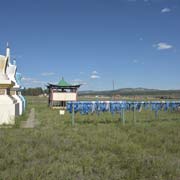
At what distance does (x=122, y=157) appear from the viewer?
761 cm

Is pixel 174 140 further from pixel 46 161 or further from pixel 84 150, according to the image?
pixel 46 161

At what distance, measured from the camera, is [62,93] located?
1248 inches

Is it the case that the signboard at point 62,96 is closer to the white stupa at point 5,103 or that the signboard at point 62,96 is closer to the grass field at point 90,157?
the white stupa at point 5,103

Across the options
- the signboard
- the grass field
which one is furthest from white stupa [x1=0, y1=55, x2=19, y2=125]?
the signboard

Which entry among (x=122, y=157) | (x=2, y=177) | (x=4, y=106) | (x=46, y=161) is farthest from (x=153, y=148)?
(x=4, y=106)

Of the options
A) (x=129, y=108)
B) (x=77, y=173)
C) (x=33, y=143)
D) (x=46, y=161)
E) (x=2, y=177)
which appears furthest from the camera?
(x=129, y=108)

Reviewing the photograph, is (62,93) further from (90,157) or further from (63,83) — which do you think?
(90,157)

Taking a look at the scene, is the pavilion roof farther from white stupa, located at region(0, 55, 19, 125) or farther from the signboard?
white stupa, located at region(0, 55, 19, 125)

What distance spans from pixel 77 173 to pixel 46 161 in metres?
1.22

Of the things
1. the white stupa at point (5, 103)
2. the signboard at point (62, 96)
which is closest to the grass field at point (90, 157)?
the white stupa at point (5, 103)

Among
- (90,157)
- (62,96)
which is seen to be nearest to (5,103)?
(90,157)

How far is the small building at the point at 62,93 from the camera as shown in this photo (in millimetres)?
31516

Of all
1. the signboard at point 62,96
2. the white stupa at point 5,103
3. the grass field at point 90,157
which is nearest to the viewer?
the grass field at point 90,157

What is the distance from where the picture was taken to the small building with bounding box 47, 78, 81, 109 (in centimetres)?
3152
